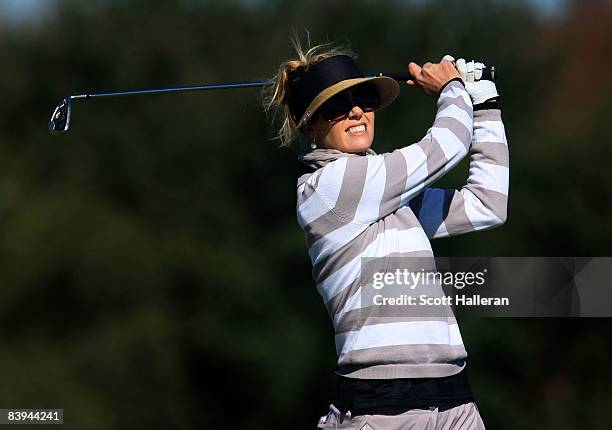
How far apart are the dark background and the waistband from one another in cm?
543

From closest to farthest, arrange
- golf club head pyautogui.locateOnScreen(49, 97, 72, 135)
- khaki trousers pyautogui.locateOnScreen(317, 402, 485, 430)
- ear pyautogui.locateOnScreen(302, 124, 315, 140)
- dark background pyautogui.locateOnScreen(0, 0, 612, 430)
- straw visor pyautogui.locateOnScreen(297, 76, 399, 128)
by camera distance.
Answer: khaki trousers pyautogui.locateOnScreen(317, 402, 485, 430) → straw visor pyautogui.locateOnScreen(297, 76, 399, 128) → ear pyautogui.locateOnScreen(302, 124, 315, 140) → golf club head pyautogui.locateOnScreen(49, 97, 72, 135) → dark background pyautogui.locateOnScreen(0, 0, 612, 430)

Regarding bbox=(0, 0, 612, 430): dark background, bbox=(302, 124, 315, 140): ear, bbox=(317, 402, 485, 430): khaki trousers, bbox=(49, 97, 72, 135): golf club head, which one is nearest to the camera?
bbox=(317, 402, 485, 430): khaki trousers

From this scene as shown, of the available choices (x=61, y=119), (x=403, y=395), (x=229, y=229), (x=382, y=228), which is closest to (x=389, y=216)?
(x=382, y=228)

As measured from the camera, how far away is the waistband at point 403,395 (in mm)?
2664

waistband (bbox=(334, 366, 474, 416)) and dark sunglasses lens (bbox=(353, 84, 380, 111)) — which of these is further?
dark sunglasses lens (bbox=(353, 84, 380, 111))

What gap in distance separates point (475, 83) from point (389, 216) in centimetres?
43

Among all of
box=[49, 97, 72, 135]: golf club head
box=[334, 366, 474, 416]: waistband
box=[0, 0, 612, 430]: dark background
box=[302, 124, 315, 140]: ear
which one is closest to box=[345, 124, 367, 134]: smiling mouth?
box=[302, 124, 315, 140]: ear

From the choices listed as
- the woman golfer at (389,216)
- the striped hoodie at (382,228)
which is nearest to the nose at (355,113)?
the woman golfer at (389,216)

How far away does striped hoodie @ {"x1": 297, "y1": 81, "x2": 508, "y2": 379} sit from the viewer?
8.77 ft

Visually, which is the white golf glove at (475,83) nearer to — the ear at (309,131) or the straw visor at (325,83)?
the straw visor at (325,83)

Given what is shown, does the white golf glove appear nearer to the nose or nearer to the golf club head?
the nose

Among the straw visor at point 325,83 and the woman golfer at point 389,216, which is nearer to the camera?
the woman golfer at point 389,216

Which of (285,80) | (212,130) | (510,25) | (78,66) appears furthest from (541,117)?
(285,80)

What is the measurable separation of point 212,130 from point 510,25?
2452mm
